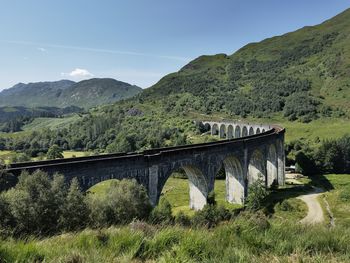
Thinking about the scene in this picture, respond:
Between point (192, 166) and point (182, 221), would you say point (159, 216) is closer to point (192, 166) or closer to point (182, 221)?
point (182, 221)

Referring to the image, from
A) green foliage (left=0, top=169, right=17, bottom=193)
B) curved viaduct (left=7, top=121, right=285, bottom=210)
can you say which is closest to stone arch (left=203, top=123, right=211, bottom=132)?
curved viaduct (left=7, top=121, right=285, bottom=210)

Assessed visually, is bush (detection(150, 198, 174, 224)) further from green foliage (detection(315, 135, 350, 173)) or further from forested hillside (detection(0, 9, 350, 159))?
forested hillside (detection(0, 9, 350, 159))

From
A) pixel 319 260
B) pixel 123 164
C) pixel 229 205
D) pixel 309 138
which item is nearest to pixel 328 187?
pixel 229 205

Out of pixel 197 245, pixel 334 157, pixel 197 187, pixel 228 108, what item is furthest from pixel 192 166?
pixel 228 108

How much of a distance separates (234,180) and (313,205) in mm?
11919

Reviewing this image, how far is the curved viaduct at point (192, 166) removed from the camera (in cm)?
2664

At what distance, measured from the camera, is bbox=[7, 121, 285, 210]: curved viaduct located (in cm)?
2664

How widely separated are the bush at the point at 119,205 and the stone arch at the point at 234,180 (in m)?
25.7

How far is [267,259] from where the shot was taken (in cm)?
596

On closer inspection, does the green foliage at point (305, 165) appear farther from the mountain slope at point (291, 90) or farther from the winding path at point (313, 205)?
the mountain slope at point (291, 90)

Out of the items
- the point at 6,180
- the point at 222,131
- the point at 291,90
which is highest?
the point at 291,90

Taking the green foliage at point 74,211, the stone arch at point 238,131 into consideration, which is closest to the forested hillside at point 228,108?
the stone arch at point 238,131

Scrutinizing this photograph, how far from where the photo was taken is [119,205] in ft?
73.2

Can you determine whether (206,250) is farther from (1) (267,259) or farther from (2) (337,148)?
(2) (337,148)
